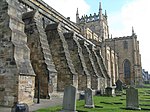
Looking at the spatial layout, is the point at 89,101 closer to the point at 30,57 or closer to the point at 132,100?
the point at 132,100

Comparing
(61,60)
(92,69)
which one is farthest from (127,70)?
(61,60)

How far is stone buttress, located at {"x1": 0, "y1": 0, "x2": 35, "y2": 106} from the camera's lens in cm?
918

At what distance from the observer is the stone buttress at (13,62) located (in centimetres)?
918

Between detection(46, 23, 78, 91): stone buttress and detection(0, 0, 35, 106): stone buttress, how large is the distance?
5728mm

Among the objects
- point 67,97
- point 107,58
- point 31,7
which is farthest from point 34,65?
point 107,58

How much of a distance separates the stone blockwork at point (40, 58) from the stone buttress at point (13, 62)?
7.58ft

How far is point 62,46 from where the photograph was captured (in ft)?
52.6

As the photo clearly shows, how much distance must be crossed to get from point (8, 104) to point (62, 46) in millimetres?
7765

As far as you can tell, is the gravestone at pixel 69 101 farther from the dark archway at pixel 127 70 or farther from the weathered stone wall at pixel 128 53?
the dark archway at pixel 127 70

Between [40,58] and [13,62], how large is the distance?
134 inches

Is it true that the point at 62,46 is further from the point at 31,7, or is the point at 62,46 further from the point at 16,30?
the point at 16,30

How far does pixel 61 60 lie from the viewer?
1596 cm

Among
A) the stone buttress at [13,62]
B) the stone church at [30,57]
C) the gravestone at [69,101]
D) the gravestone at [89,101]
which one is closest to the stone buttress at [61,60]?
the stone church at [30,57]

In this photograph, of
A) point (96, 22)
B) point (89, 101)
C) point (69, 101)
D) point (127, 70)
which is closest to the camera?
point (69, 101)
